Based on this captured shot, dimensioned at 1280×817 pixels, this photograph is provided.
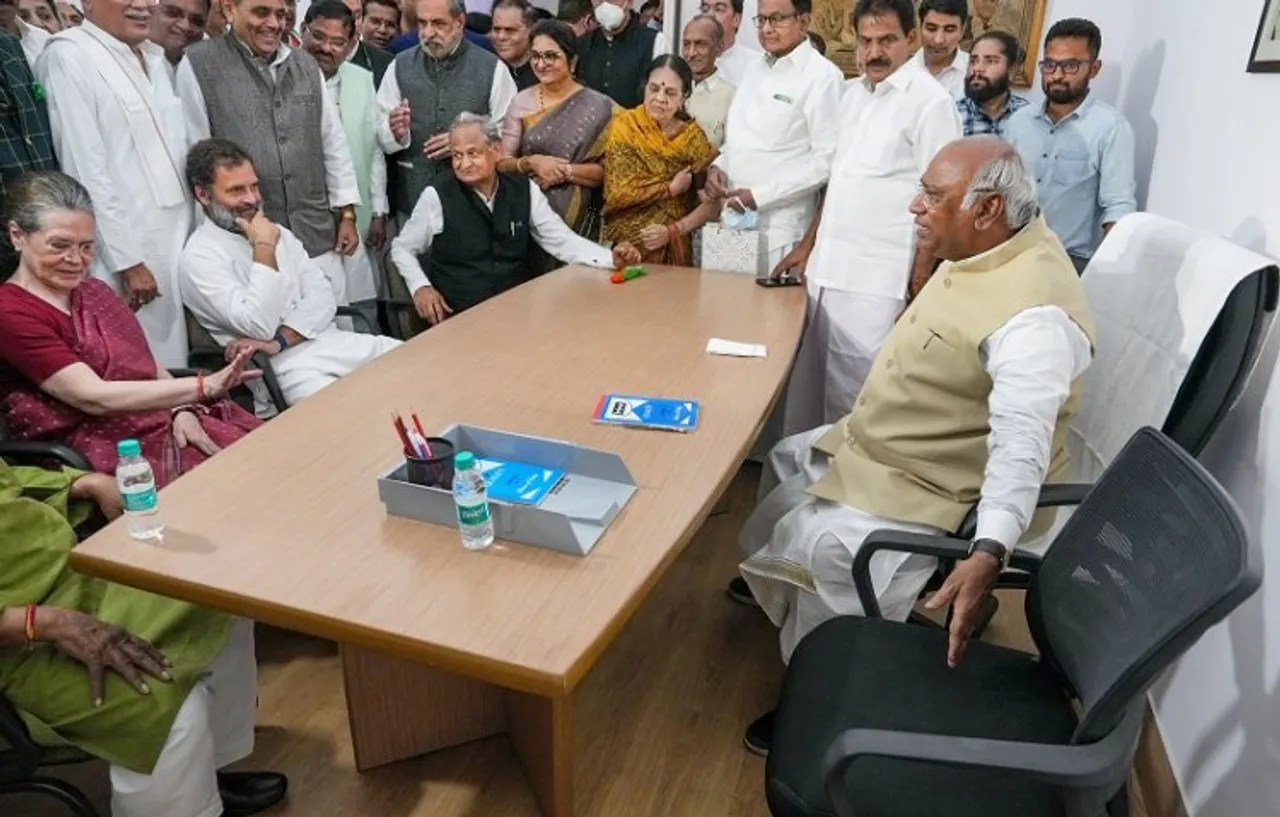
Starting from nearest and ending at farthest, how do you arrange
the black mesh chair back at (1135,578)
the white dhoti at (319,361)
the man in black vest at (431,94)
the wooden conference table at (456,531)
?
the black mesh chair back at (1135,578)
the wooden conference table at (456,531)
the white dhoti at (319,361)
the man in black vest at (431,94)

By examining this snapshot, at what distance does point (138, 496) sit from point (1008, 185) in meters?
1.53

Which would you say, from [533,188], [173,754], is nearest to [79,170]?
[533,188]

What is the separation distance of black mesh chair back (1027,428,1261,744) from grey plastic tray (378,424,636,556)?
66cm

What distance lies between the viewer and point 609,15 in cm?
381

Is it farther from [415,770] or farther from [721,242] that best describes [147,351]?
[721,242]

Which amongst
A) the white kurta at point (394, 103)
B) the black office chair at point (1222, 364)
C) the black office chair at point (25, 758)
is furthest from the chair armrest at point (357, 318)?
the black office chair at point (1222, 364)

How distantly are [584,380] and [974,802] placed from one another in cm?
111

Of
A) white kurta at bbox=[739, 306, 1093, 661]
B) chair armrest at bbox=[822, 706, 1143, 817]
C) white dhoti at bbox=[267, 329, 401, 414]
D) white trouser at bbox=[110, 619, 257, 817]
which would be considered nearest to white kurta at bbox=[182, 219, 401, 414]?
white dhoti at bbox=[267, 329, 401, 414]

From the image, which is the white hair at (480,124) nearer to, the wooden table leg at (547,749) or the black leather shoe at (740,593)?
the black leather shoe at (740,593)

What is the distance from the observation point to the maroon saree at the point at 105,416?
185 cm

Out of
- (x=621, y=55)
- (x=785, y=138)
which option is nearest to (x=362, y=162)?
(x=621, y=55)

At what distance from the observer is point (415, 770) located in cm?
183

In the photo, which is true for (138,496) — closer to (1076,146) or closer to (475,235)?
(475,235)

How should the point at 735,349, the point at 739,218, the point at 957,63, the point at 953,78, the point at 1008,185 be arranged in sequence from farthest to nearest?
1. the point at 957,63
2. the point at 953,78
3. the point at 739,218
4. the point at 735,349
5. the point at 1008,185
